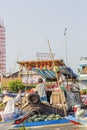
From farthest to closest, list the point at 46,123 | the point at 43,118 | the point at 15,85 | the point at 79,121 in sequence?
the point at 15,85
the point at 43,118
the point at 46,123
the point at 79,121

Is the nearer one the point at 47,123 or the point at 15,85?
the point at 47,123

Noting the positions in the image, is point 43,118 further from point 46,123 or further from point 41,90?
point 41,90

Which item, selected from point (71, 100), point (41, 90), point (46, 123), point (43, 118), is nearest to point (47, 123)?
point (46, 123)

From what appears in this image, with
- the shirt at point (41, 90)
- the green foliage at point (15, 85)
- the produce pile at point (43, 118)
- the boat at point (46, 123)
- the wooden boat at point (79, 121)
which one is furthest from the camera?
the green foliage at point (15, 85)

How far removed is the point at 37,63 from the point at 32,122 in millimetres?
32298

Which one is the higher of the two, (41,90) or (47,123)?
(41,90)

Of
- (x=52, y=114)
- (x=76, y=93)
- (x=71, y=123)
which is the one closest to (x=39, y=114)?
(x=52, y=114)

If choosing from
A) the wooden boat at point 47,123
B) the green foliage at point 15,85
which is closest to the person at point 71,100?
the wooden boat at point 47,123

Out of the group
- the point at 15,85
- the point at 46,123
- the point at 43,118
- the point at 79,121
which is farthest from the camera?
the point at 15,85

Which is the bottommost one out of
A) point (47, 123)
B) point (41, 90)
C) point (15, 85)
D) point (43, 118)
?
point (47, 123)

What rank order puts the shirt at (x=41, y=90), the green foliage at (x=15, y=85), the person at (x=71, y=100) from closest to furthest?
the person at (x=71, y=100)
the shirt at (x=41, y=90)
the green foliage at (x=15, y=85)

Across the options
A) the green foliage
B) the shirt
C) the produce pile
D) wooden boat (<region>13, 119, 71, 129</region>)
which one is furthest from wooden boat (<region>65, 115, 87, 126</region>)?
the green foliage

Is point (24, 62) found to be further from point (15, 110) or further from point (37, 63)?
point (15, 110)

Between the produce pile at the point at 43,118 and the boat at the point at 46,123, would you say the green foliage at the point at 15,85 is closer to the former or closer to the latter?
the produce pile at the point at 43,118
